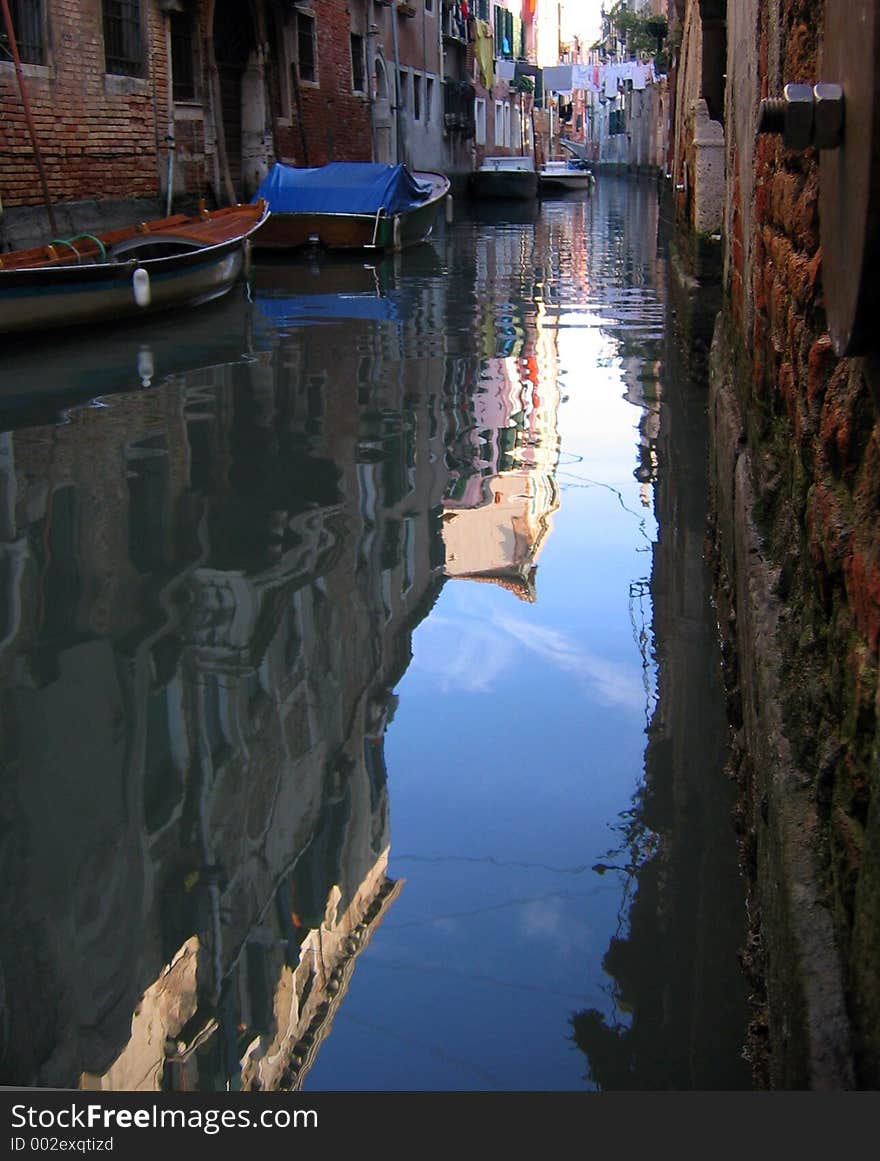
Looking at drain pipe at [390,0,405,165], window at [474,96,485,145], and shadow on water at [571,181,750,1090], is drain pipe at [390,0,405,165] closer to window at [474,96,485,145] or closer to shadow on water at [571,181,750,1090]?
window at [474,96,485,145]

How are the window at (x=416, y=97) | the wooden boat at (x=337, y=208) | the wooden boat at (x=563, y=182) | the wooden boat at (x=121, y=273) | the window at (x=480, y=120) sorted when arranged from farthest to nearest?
1. the wooden boat at (x=563, y=182)
2. the window at (x=480, y=120)
3. the window at (x=416, y=97)
4. the wooden boat at (x=337, y=208)
5. the wooden boat at (x=121, y=273)

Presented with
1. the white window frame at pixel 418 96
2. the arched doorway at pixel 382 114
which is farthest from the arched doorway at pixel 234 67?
the white window frame at pixel 418 96

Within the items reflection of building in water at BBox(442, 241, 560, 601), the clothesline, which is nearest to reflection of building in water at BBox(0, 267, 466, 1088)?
reflection of building in water at BBox(442, 241, 560, 601)

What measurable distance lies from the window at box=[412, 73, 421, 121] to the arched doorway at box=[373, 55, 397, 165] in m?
2.38

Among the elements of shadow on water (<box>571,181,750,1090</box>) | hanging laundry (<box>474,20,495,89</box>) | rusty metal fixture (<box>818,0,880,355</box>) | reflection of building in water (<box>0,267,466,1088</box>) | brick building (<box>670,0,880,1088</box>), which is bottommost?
shadow on water (<box>571,181,750,1090</box>)

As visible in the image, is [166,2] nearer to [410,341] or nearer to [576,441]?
[410,341]

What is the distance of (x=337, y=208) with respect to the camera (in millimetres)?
15625

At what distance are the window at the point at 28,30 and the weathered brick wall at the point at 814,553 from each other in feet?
33.1

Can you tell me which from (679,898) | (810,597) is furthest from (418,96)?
(810,597)

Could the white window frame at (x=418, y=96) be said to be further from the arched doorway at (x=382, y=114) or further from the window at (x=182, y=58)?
the window at (x=182, y=58)

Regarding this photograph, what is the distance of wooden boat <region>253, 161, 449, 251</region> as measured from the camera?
15.3m

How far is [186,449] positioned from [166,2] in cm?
1020

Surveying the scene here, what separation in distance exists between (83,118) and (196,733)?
11113 millimetres

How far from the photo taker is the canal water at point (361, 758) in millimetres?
2131
